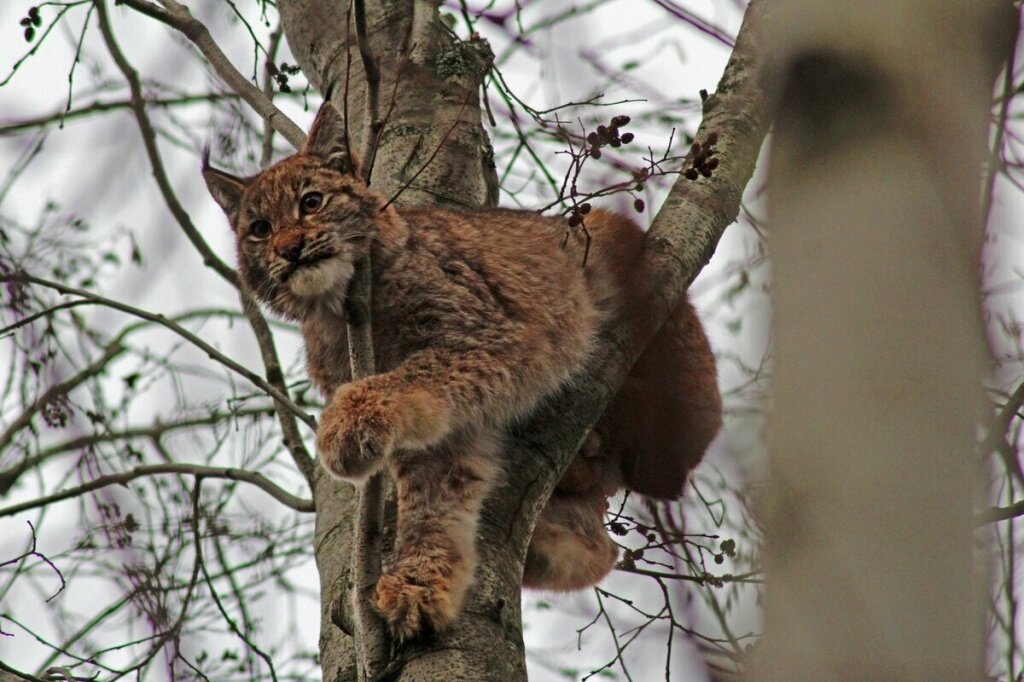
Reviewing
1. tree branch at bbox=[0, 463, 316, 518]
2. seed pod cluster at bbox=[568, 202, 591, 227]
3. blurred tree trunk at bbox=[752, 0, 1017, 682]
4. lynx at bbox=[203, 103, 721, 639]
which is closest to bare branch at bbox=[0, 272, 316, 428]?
Result: lynx at bbox=[203, 103, 721, 639]

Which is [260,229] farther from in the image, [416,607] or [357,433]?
[416,607]

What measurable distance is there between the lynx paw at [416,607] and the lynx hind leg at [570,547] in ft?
3.05

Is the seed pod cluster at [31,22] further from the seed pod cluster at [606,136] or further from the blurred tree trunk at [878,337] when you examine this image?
the blurred tree trunk at [878,337]

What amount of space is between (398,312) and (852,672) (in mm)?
3094

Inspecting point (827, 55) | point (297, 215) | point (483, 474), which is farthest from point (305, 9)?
point (827, 55)

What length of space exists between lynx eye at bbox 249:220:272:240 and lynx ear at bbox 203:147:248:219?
0.79 feet

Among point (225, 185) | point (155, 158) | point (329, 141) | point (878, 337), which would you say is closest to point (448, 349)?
point (329, 141)

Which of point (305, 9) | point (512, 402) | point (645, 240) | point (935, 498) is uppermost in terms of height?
point (305, 9)

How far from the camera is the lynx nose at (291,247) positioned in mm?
3875

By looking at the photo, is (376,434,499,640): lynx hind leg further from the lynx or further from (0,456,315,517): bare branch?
(0,456,315,517): bare branch

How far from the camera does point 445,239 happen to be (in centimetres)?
420

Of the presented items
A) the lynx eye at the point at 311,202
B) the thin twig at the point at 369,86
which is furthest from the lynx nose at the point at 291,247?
the thin twig at the point at 369,86

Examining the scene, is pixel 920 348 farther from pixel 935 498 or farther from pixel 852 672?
pixel 852 672

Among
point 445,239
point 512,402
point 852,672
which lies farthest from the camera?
point 445,239
